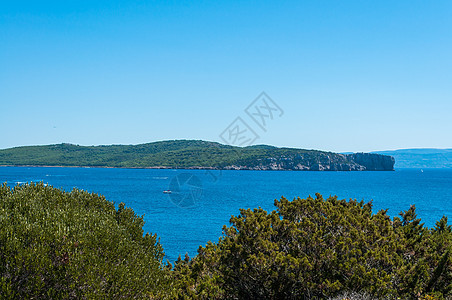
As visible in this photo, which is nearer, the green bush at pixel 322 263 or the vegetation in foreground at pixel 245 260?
the vegetation in foreground at pixel 245 260

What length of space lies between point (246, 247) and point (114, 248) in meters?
4.74

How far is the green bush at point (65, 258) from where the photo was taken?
35.0 ft

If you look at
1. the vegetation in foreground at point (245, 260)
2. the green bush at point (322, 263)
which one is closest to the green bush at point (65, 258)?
the vegetation in foreground at point (245, 260)

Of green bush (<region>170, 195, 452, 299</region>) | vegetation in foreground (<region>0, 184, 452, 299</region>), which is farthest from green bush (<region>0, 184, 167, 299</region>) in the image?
green bush (<region>170, 195, 452, 299</region>)

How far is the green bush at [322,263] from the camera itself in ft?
41.0

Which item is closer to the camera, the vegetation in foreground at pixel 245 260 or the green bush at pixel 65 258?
the green bush at pixel 65 258

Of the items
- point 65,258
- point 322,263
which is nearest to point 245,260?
point 322,263

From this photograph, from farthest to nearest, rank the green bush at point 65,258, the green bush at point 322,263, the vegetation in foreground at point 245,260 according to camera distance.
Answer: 1. the green bush at point 322,263
2. the vegetation in foreground at point 245,260
3. the green bush at point 65,258

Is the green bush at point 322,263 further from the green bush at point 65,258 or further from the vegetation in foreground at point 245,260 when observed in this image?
the green bush at point 65,258

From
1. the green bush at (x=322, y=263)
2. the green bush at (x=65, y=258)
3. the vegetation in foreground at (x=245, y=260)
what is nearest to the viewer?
the green bush at (x=65, y=258)

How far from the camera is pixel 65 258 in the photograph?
11.3 m

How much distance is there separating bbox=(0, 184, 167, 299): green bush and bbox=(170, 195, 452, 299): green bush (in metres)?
1.87

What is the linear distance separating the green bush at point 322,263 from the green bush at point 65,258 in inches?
73.4

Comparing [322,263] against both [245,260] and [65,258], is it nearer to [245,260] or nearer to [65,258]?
[245,260]
